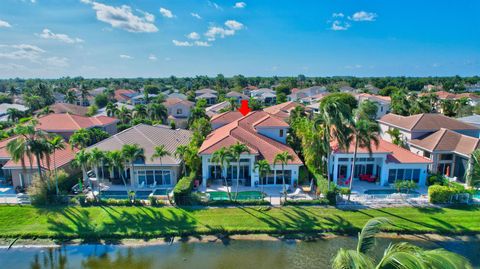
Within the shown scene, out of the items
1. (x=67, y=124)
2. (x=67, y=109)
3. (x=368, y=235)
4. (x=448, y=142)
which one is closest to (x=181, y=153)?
(x=67, y=124)

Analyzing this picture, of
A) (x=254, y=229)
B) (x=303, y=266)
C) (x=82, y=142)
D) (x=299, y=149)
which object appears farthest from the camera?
(x=299, y=149)

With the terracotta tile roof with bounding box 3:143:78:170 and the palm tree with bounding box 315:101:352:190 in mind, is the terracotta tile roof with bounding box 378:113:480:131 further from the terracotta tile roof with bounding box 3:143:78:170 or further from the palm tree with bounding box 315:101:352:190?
the terracotta tile roof with bounding box 3:143:78:170

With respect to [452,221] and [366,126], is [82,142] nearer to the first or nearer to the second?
[366,126]

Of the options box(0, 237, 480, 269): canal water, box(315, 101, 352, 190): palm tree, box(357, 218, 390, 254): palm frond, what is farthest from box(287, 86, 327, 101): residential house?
box(357, 218, 390, 254): palm frond

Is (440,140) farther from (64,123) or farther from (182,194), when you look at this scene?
(64,123)

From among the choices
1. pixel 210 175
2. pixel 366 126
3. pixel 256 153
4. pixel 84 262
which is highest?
pixel 366 126

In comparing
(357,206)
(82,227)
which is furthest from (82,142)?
(357,206)

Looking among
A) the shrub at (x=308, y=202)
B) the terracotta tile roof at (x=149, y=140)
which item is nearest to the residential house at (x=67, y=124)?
the terracotta tile roof at (x=149, y=140)
